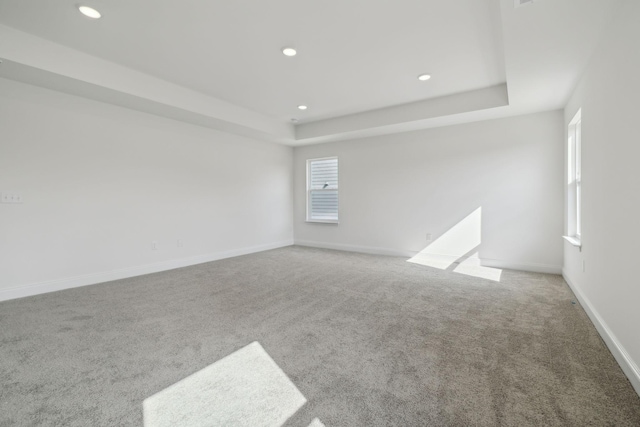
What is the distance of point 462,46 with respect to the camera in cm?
295

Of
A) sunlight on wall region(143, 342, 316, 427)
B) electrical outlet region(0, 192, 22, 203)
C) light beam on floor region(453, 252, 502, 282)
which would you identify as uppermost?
electrical outlet region(0, 192, 22, 203)

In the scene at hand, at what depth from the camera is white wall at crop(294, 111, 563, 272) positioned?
4.21 meters

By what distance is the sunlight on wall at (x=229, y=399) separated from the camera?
1.40m

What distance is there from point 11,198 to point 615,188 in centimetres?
555

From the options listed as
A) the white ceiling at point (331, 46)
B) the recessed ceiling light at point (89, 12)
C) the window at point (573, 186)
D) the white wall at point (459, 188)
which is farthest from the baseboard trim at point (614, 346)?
the recessed ceiling light at point (89, 12)

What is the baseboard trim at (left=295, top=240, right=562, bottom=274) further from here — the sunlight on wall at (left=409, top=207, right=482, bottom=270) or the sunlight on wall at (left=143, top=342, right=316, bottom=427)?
the sunlight on wall at (left=143, top=342, right=316, bottom=427)

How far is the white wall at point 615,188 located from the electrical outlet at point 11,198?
539 cm

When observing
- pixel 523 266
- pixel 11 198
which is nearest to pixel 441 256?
pixel 523 266

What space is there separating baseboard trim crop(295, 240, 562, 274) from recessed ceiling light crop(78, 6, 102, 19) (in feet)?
16.6

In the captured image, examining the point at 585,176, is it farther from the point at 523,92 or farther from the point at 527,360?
the point at 527,360

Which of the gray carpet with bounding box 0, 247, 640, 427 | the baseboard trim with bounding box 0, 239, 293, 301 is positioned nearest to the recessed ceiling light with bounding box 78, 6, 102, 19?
the gray carpet with bounding box 0, 247, 640, 427

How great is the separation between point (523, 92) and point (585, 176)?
49.9 inches

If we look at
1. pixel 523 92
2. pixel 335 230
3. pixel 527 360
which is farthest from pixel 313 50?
pixel 335 230

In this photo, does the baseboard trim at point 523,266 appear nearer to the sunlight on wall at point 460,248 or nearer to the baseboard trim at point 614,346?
the sunlight on wall at point 460,248
